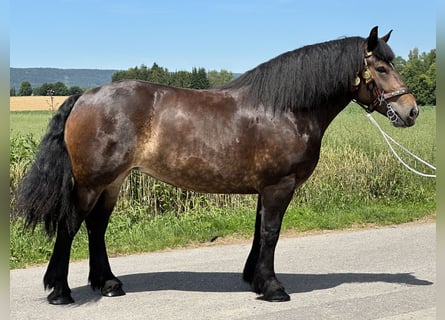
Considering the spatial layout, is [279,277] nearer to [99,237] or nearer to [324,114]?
[324,114]

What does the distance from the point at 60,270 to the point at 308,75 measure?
2.88 meters

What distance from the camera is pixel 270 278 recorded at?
4.93 meters

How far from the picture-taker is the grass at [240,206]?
23.3 feet

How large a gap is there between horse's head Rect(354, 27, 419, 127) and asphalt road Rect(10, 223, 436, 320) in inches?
66.5

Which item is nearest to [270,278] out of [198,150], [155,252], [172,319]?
[172,319]

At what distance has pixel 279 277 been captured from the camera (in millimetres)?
5727

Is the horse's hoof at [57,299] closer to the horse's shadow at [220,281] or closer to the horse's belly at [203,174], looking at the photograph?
the horse's shadow at [220,281]

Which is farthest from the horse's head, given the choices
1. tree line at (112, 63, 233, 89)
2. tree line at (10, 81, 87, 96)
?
tree line at (112, 63, 233, 89)

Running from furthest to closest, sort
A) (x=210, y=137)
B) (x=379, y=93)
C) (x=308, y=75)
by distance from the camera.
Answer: (x=379, y=93), (x=308, y=75), (x=210, y=137)

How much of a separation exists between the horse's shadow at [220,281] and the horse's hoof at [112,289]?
0.08 m

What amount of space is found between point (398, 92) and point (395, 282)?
1.97 m

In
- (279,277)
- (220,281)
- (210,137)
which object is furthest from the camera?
(279,277)

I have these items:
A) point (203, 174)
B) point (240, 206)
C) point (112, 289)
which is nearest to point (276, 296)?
point (203, 174)

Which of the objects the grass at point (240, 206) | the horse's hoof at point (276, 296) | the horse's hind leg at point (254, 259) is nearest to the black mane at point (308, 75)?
the horse's hind leg at point (254, 259)
